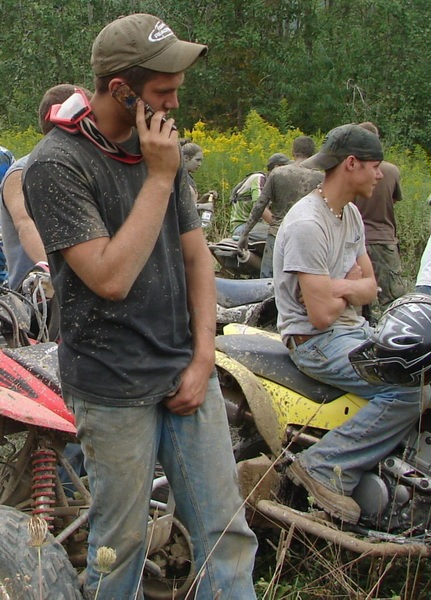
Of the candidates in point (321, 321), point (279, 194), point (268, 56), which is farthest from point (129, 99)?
point (268, 56)

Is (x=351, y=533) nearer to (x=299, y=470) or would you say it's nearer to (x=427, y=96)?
(x=299, y=470)

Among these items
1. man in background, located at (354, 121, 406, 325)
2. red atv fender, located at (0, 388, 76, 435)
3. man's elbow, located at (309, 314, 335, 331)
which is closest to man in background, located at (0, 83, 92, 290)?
man's elbow, located at (309, 314, 335, 331)

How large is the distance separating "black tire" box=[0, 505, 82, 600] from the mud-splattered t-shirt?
510 mm

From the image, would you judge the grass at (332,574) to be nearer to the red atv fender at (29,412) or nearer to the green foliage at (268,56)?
the red atv fender at (29,412)

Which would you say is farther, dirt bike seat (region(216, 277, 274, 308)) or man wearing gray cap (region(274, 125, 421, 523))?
dirt bike seat (region(216, 277, 274, 308))

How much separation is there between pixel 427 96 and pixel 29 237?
2115 cm

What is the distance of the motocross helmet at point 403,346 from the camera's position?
142 inches

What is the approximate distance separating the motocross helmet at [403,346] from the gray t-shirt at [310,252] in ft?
1.82

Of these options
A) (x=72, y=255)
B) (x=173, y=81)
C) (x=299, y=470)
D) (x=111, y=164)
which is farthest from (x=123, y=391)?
(x=299, y=470)

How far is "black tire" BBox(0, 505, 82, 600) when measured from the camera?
2871 millimetres

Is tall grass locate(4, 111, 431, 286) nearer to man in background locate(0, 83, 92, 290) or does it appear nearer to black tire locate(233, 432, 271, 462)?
man in background locate(0, 83, 92, 290)

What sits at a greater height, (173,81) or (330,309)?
(173,81)

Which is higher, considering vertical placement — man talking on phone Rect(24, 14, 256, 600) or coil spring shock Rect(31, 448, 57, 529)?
man talking on phone Rect(24, 14, 256, 600)

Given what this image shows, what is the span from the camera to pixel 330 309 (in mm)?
4207
